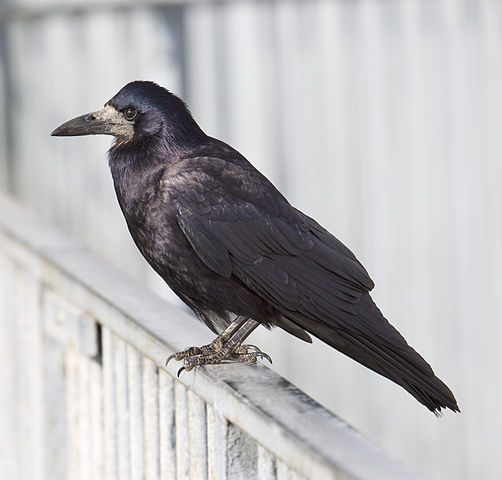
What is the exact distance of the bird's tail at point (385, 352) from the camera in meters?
2.35

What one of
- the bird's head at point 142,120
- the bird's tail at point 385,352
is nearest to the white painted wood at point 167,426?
the bird's tail at point 385,352

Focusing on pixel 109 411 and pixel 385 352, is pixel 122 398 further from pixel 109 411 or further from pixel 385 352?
pixel 385 352

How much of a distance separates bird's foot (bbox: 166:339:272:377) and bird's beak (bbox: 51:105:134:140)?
1.94ft

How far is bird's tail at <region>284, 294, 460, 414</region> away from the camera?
2.35m

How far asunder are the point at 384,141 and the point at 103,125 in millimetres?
3144

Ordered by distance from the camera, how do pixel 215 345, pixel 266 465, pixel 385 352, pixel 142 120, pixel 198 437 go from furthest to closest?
pixel 142 120, pixel 215 345, pixel 385 352, pixel 198 437, pixel 266 465

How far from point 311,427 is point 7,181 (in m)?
5.18

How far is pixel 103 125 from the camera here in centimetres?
287

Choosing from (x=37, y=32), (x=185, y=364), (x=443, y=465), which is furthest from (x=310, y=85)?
(x=185, y=364)

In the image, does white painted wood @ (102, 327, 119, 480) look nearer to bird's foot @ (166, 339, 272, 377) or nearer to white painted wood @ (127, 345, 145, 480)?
white painted wood @ (127, 345, 145, 480)

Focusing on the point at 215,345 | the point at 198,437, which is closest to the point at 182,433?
the point at 198,437

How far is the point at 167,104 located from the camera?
2.82 m

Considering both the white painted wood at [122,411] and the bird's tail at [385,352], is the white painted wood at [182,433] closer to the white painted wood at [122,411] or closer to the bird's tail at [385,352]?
the white painted wood at [122,411]

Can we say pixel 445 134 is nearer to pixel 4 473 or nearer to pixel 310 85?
pixel 310 85
